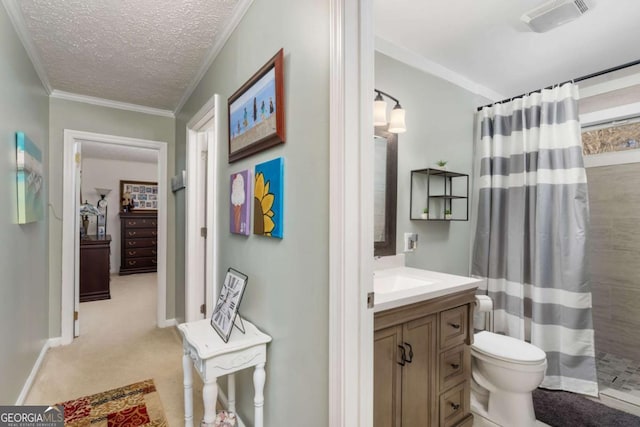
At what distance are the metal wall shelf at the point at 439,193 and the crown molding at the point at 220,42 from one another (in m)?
1.51

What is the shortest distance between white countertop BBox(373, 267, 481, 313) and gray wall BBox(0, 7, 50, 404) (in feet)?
6.47

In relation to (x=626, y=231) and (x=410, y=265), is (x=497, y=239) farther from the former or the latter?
(x=626, y=231)

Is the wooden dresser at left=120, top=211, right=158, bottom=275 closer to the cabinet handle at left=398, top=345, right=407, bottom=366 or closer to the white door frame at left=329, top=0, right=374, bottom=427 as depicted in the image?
the cabinet handle at left=398, top=345, right=407, bottom=366

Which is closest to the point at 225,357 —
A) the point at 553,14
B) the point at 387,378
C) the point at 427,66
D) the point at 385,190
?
the point at 387,378

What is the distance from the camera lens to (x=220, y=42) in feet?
6.39

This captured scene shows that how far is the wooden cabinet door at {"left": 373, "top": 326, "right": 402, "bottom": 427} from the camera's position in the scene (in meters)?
1.26

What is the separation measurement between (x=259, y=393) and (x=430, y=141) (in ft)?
6.80

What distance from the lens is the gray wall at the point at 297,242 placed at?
1.10 metres

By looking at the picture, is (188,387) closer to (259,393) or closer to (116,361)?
(259,393)

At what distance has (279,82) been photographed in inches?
51.1

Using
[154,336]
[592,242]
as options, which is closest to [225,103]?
[154,336]

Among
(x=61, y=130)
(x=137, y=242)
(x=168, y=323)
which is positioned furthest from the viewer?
(x=137, y=242)

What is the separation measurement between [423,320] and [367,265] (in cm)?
63

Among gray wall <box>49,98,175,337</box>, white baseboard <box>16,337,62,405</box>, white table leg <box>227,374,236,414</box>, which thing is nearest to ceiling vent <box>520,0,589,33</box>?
white table leg <box>227,374,236,414</box>
